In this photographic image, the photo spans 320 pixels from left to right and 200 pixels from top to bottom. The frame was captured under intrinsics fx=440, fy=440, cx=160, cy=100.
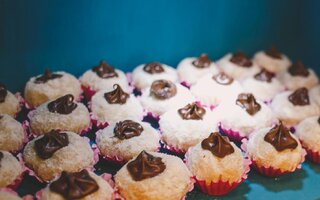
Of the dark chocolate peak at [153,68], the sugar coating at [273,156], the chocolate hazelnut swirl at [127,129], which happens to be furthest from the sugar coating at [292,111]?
the chocolate hazelnut swirl at [127,129]

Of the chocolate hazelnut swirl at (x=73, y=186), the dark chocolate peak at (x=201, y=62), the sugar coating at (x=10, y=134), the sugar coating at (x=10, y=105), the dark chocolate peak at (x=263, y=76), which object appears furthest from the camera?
the dark chocolate peak at (x=201, y=62)

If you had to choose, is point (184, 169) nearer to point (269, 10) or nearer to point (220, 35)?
point (220, 35)

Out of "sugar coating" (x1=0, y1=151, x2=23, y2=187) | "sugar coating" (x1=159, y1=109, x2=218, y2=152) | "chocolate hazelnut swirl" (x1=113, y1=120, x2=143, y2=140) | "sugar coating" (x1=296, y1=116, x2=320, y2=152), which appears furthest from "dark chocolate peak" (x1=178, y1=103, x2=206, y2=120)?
"sugar coating" (x1=0, y1=151, x2=23, y2=187)

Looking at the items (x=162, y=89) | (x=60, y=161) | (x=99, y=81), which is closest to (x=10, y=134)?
(x=60, y=161)

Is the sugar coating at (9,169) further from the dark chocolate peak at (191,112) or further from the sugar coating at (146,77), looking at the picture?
the sugar coating at (146,77)

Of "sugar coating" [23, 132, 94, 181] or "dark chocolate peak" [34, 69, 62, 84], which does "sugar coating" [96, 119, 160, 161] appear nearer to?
"sugar coating" [23, 132, 94, 181]

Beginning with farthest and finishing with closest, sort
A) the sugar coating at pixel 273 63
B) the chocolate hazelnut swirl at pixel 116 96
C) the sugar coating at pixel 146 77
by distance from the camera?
the sugar coating at pixel 273 63, the sugar coating at pixel 146 77, the chocolate hazelnut swirl at pixel 116 96

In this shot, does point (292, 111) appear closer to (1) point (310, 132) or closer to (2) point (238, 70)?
(1) point (310, 132)
